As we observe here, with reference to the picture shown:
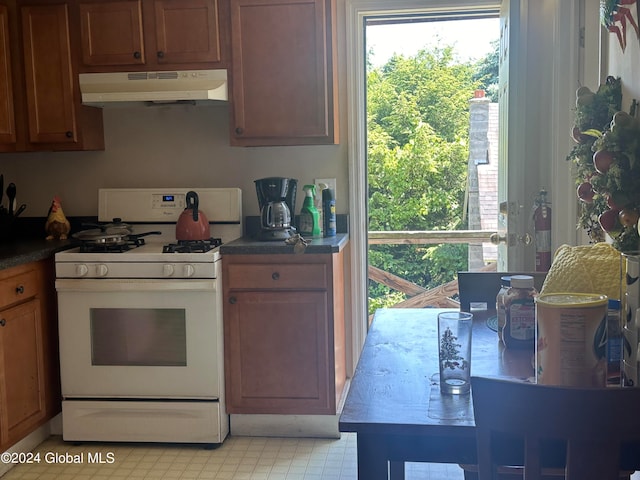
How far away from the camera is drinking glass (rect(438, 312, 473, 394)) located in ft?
4.56

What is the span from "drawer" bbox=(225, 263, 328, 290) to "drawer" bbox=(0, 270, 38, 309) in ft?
2.74

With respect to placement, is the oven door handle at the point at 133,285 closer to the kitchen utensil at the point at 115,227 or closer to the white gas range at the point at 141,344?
the white gas range at the point at 141,344

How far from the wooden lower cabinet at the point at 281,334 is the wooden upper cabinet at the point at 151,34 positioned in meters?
1.02

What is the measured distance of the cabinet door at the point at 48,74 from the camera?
3.32 m

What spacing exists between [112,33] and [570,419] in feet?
9.70

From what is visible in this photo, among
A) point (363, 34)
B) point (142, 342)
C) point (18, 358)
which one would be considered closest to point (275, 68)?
point (363, 34)

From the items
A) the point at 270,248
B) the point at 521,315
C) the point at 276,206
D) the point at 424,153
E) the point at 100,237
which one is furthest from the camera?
the point at 424,153

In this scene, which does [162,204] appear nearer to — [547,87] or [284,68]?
[284,68]

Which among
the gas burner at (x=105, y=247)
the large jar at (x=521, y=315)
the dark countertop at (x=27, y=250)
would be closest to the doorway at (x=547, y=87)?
the large jar at (x=521, y=315)

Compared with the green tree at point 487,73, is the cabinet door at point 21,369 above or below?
below

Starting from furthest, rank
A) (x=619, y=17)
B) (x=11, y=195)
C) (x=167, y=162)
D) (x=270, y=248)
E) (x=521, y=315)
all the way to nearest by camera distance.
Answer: (x=167, y=162) → (x=11, y=195) → (x=270, y=248) → (x=619, y=17) → (x=521, y=315)

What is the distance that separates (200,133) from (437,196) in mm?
2816

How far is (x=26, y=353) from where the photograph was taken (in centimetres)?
294

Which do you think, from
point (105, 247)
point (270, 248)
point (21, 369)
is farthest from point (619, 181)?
point (21, 369)
